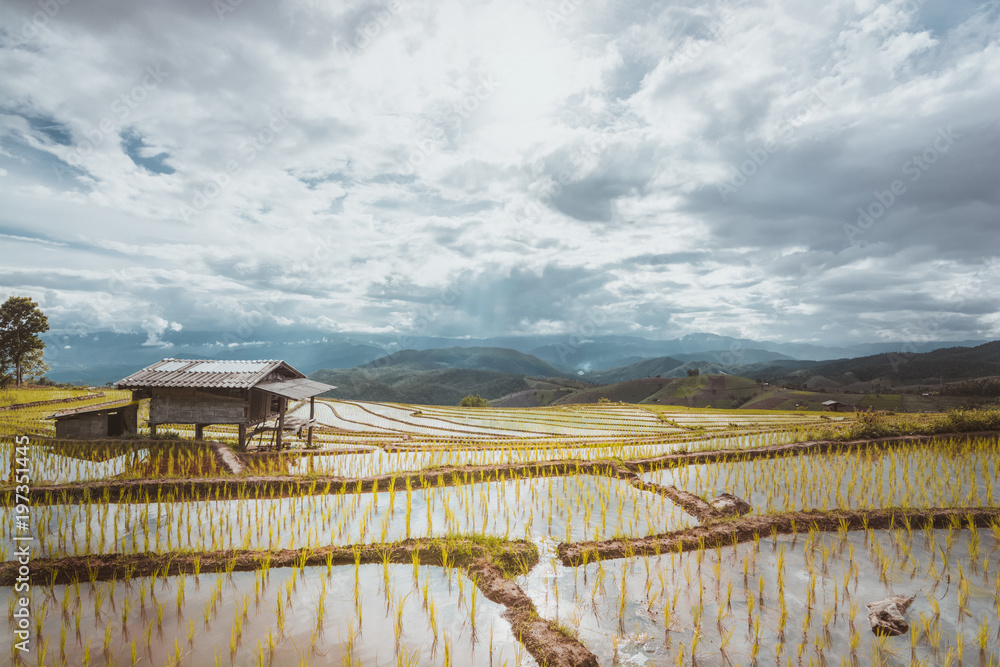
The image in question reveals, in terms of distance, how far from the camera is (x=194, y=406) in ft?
45.5

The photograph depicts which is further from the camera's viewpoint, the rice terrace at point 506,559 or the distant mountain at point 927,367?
the distant mountain at point 927,367

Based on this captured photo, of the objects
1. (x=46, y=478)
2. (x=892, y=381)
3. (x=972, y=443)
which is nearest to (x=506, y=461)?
(x=46, y=478)

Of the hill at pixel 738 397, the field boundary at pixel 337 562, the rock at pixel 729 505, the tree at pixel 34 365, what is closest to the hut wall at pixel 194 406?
the field boundary at pixel 337 562

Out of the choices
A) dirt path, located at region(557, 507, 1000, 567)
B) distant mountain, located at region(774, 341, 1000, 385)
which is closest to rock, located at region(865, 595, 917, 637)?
dirt path, located at region(557, 507, 1000, 567)

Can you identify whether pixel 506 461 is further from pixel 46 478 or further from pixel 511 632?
pixel 46 478

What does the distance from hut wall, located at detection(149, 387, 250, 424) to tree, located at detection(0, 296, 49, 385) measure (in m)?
28.5

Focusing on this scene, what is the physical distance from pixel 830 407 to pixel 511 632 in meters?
47.7

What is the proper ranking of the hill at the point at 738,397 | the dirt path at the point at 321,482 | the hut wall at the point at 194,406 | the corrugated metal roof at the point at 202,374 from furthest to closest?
the hill at the point at 738,397 → the hut wall at the point at 194,406 → the corrugated metal roof at the point at 202,374 → the dirt path at the point at 321,482

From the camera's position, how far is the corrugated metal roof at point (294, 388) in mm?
13711

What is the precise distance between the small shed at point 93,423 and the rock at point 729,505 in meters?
17.8

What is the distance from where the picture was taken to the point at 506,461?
39.3ft

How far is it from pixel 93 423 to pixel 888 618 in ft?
65.2

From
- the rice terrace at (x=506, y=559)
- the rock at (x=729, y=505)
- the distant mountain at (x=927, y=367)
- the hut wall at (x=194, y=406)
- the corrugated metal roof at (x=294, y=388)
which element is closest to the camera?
the rice terrace at (x=506, y=559)

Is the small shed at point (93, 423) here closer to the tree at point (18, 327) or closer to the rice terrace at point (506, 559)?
the rice terrace at point (506, 559)
